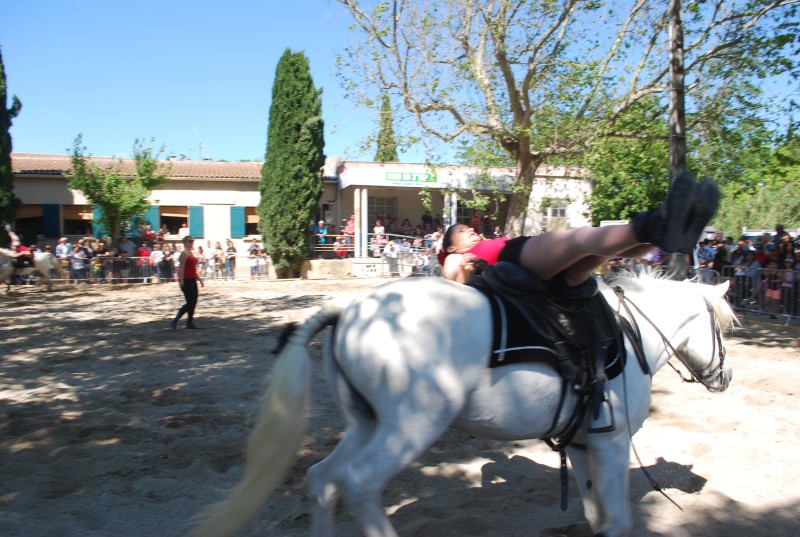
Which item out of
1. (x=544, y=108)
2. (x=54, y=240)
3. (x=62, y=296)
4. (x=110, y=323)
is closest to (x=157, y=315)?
(x=110, y=323)

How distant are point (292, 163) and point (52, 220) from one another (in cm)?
1094

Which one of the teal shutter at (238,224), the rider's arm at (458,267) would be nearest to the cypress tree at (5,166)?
the teal shutter at (238,224)

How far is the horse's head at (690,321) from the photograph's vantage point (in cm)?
A: 348

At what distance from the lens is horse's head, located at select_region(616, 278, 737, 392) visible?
11.4ft

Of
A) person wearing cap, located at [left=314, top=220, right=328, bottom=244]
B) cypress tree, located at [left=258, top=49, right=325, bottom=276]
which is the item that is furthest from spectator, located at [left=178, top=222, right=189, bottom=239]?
person wearing cap, located at [left=314, top=220, right=328, bottom=244]

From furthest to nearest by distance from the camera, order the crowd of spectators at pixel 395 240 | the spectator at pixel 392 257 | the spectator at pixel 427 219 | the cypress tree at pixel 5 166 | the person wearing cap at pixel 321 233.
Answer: the spectator at pixel 427 219 < the person wearing cap at pixel 321 233 < the spectator at pixel 392 257 < the crowd of spectators at pixel 395 240 < the cypress tree at pixel 5 166

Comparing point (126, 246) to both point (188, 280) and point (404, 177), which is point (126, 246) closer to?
point (404, 177)

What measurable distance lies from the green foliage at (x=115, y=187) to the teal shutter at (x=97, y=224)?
0.88 ft

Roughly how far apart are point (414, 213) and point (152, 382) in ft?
73.4

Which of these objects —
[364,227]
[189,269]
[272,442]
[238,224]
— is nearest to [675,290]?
[272,442]

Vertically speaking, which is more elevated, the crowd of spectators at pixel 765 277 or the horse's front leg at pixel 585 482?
the crowd of spectators at pixel 765 277

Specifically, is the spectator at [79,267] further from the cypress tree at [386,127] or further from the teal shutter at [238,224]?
the cypress tree at [386,127]

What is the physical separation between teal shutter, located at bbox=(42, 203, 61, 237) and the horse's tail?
25879mm

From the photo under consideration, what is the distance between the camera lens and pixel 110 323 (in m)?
11.0
